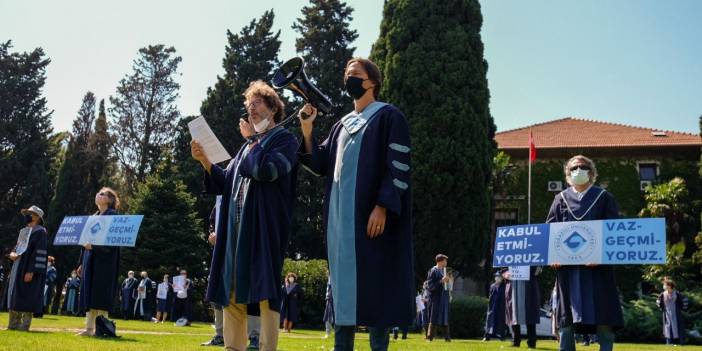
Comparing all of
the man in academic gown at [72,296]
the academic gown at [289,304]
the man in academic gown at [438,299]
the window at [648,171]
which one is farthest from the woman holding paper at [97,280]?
the window at [648,171]

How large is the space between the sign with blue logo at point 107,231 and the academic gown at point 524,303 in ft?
27.5

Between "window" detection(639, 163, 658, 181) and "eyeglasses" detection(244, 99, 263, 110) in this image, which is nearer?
"eyeglasses" detection(244, 99, 263, 110)

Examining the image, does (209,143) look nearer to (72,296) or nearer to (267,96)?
(267,96)

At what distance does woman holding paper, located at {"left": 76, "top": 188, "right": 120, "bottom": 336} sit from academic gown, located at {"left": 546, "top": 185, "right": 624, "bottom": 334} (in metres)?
5.97

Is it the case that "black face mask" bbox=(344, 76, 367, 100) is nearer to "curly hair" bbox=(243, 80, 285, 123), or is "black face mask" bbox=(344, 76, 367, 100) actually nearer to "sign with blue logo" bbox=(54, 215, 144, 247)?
"curly hair" bbox=(243, 80, 285, 123)

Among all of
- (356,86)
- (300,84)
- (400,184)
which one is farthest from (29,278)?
Result: (400,184)

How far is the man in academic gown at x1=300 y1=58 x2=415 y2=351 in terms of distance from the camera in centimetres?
457

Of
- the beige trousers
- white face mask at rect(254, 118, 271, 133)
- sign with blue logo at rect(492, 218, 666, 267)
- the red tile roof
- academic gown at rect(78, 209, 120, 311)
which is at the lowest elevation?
the beige trousers

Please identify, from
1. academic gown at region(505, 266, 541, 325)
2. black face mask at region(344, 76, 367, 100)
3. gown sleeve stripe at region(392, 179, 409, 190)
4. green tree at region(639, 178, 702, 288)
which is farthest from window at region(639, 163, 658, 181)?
gown sleeve stripe at region(392, 179, 409, 190)

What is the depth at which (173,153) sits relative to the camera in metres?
42.6

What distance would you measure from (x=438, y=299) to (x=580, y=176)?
37.4 feet

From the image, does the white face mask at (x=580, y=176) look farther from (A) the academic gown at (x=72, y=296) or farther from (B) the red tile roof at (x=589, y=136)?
(B) the red tile roof at (x=589, y=136)

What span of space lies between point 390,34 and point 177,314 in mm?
16109

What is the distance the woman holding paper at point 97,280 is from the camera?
9.80 m
